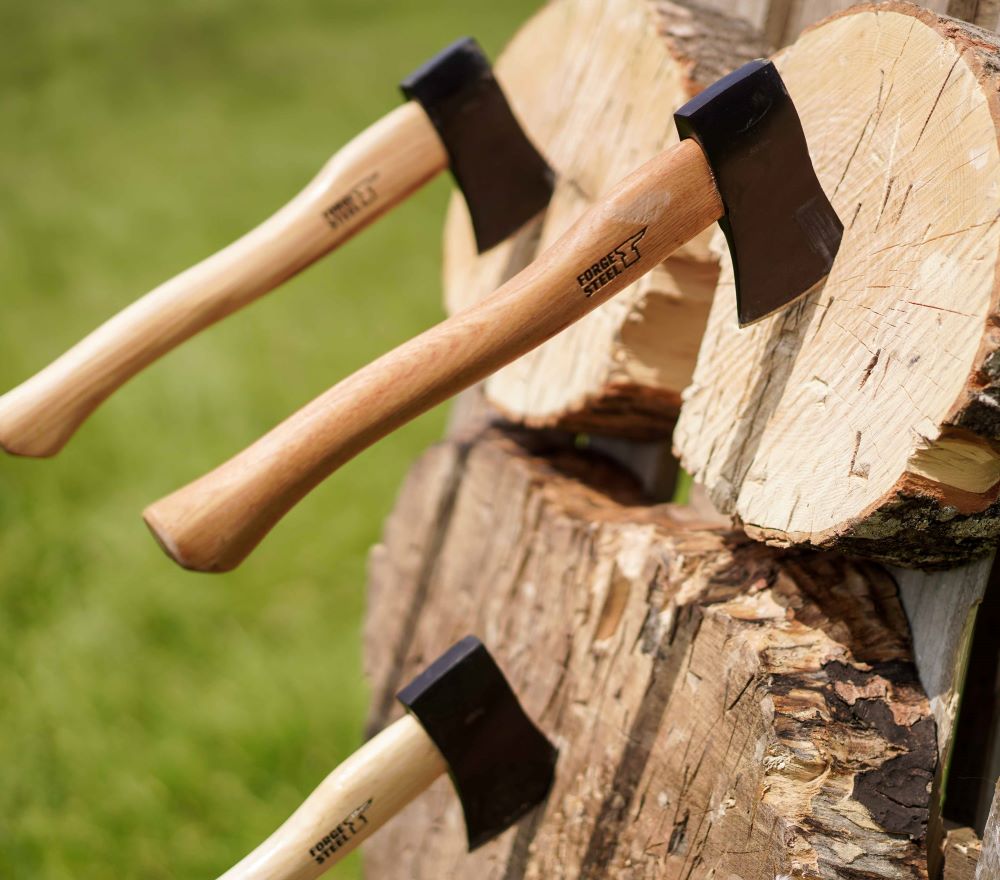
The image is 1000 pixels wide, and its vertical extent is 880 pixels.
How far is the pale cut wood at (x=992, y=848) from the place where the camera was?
3.24 ft

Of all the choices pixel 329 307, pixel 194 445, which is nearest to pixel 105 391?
pixel 194 445

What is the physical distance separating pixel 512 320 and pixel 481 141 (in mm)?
632

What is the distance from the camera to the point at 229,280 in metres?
1.48

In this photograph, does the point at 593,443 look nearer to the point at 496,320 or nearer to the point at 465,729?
the point at 465,729

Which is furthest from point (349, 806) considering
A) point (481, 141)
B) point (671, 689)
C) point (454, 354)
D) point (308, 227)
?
point (481, 141)

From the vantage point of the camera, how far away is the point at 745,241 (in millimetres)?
1100

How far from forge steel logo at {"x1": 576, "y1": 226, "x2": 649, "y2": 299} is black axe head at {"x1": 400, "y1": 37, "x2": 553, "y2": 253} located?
22.6 inches

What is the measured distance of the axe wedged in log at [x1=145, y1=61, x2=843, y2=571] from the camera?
1.06 metres

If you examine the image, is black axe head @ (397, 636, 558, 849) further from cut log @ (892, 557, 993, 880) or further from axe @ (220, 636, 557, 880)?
cut log @ (892, 557, 993, 880)

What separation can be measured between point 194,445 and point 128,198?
156 cm

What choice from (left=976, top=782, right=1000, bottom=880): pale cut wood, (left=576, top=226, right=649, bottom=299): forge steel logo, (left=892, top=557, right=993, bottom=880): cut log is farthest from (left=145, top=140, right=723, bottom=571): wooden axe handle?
(left=976, top=782, right=1000, bottom=880): pale cut wood

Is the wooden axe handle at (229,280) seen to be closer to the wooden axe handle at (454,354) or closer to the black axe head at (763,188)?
the wooden axe handle at (454,354)

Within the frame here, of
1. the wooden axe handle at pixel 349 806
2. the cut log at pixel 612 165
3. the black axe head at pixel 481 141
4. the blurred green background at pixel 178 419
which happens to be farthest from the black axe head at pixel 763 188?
the blurred green background at pixel 178 419

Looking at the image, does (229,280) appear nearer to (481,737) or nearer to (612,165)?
(612,165)
